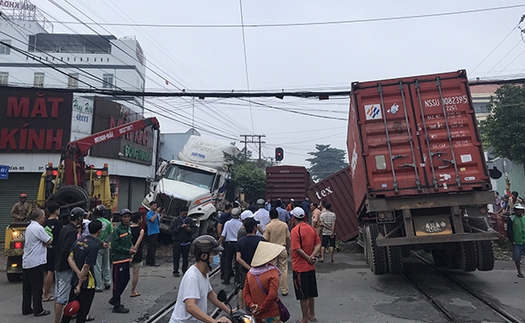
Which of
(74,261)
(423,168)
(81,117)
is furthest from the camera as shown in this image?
(81,117)

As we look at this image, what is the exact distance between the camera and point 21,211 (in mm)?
9477

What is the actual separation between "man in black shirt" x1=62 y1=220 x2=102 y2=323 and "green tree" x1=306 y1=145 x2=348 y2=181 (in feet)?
214

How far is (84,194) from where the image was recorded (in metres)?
9.36

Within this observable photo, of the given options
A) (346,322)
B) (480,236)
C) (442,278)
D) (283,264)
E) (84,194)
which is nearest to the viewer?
(346,322)

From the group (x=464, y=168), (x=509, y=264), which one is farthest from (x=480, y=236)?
(x=509, y=264)

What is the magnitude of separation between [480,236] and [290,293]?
3.59 meters

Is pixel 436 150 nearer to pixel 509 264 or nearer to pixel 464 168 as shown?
pixel 464 168

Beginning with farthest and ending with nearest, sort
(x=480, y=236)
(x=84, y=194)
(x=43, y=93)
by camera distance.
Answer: (x=43, y=93), (x=84, y=194), (x=480, y=236)

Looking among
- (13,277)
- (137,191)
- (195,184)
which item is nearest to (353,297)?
(13,277)

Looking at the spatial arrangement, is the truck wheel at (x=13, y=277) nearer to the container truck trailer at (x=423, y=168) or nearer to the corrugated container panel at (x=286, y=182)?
the container truck trailer at (x=423, y=168)

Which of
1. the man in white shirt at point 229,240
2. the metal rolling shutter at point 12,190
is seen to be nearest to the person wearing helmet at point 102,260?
A: the man in white shirt at point 229,240

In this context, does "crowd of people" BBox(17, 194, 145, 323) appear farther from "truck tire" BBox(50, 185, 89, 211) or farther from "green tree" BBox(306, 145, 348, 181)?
"green tree" BBox(306, 145, 348, 181)

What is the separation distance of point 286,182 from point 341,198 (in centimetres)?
541

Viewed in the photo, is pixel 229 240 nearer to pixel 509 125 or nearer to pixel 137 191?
pixel 509 125
